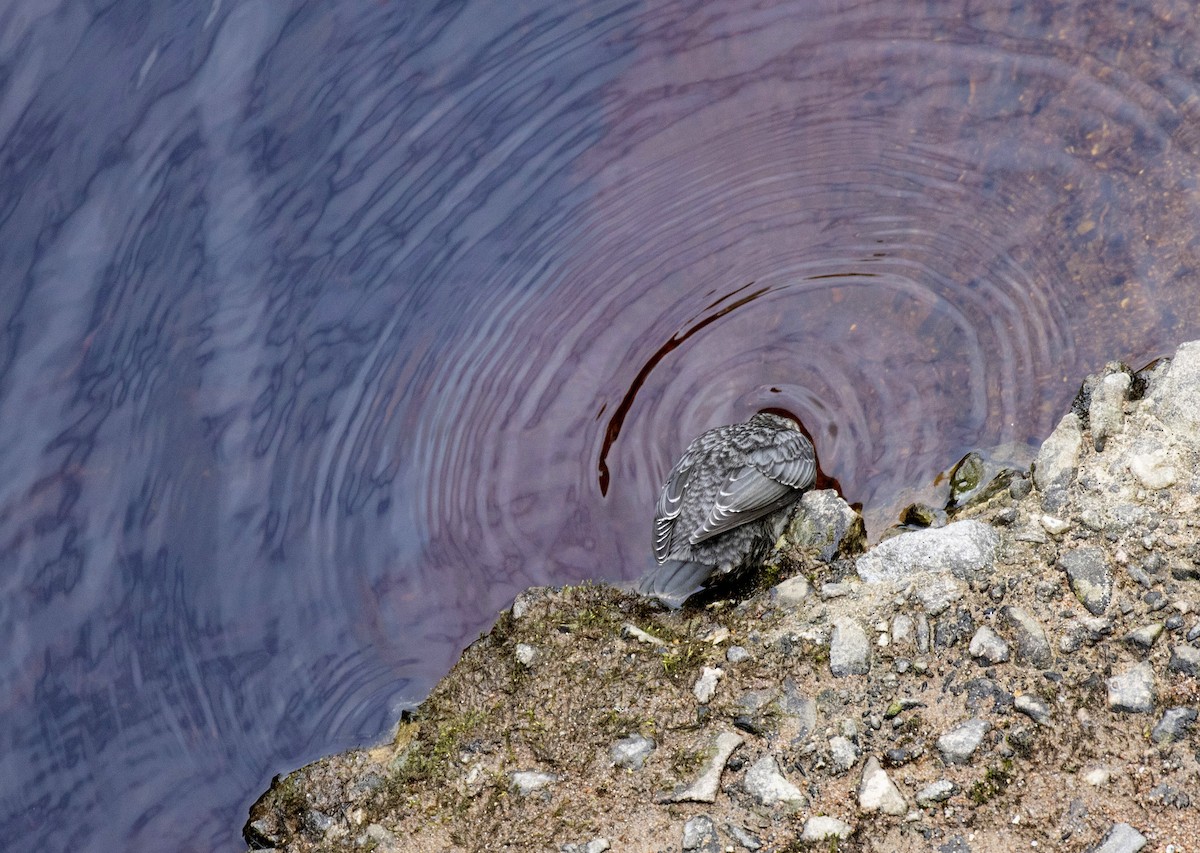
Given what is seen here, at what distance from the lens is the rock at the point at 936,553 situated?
390 cm

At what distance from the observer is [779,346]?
5.40 metres

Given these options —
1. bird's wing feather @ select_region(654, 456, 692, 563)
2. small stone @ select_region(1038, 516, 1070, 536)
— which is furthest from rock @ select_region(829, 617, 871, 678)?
bird's wing feather @ select_region(654, 456, 692, 563)

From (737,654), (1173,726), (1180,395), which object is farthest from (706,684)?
(1180,395)

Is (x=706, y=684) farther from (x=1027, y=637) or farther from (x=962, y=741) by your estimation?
(x=1027, y=637)

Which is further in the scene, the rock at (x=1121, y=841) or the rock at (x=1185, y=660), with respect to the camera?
the rock at (x=1185, y=660)

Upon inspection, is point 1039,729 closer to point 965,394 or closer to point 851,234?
point 965,394

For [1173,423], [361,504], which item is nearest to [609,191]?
[361,504]

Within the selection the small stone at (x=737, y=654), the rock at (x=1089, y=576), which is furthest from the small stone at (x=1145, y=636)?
the small stone at (x=737, y=654)

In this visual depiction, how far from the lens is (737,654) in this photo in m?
4.02

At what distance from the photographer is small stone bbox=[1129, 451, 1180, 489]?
3.82 meters

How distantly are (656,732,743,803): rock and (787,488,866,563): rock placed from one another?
106cm

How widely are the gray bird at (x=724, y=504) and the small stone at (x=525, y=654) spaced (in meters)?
0.61

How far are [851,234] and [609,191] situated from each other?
1463 mm

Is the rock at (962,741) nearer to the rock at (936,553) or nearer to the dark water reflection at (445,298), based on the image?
the rock at (936,553)
